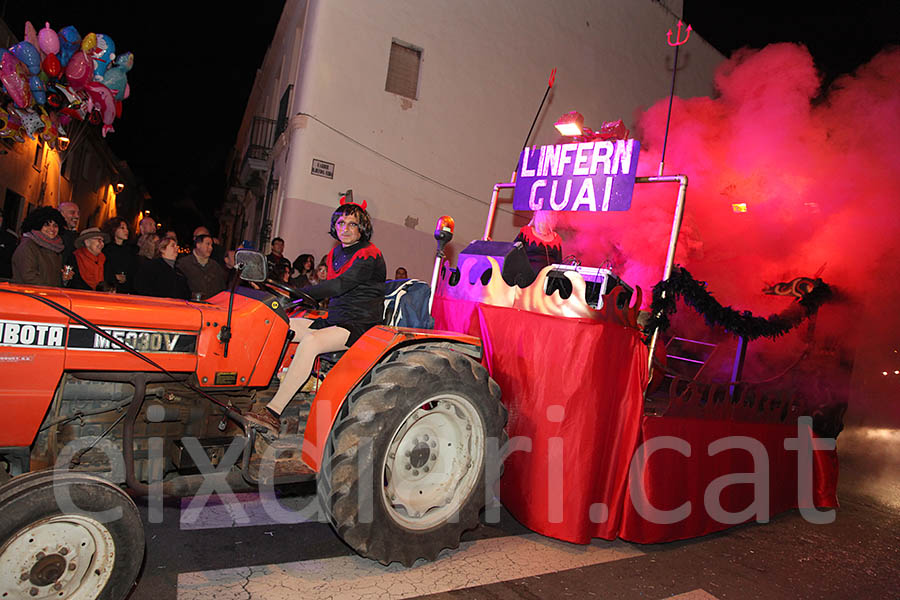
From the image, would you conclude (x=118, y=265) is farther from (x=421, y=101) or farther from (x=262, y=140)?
(x=262, y=140)

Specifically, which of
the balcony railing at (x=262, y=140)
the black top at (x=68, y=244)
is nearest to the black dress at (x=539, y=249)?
the black top at (x=68, y=244)

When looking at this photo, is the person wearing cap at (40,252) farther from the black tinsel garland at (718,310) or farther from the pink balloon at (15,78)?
the black tinsel garland at (718,310)

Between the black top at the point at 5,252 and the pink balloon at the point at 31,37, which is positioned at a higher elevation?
the pink balloon at the point at 31,37

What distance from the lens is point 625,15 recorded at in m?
15.9

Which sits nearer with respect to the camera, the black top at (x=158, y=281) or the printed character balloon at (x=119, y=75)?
the black top at (x=158, y=281)

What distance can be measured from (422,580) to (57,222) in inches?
182

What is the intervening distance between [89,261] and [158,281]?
1178mm

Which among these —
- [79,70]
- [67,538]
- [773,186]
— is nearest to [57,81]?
[79,70]

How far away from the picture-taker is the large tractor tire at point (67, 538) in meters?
2.14

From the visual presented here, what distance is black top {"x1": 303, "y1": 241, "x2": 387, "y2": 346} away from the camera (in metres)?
3.60

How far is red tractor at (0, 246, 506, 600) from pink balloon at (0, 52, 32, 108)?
5679 millimetres

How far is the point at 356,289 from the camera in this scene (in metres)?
3.74

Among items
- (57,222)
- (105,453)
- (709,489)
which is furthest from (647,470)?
(57,222)

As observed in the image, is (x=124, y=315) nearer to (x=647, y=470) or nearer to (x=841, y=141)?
(x=647, y=470)
